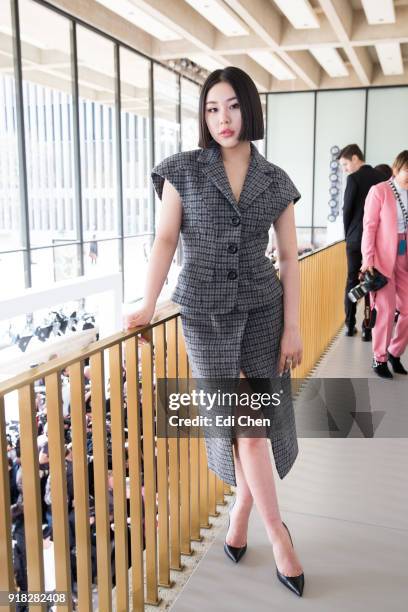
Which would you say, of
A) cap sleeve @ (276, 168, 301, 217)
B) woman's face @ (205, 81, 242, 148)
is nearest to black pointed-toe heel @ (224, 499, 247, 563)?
cap sleeve @ (276, 168, 301, 217)

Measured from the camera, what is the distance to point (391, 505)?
2.38m

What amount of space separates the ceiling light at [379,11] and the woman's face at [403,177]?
5128 millimetres

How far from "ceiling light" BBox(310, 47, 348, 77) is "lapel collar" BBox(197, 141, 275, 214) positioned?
30.1ft

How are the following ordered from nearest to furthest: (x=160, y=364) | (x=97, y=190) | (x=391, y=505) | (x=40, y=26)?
(x=160, y=364)
(x=391, y=505)
(x=40, y=26)
(x=97, y=190)

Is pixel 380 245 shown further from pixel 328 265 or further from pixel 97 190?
pixel 97 190

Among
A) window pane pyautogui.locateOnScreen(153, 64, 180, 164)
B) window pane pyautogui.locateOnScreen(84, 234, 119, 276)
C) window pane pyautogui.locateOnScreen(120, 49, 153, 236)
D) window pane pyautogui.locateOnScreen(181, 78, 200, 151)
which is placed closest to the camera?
window pane pyautogui.locateOnScreen(84, 234, 119, 276)

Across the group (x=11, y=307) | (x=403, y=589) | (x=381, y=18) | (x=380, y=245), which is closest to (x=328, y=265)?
(x=380, y=245)

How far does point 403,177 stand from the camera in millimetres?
3674

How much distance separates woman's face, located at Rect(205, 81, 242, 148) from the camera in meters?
1.62

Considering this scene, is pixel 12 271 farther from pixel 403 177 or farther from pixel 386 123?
pixel 386 123

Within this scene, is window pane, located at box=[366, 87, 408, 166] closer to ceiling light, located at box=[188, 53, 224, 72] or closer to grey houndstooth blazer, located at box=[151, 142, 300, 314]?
ceiling light, located at box=[188, 53, 224, 72]

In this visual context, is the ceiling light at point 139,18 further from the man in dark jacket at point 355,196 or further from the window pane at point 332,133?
the window pane at point 332,133

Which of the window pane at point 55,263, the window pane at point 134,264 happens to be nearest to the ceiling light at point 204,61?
the window pane at point 134,264

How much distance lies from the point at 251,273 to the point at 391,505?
127 centimetres
